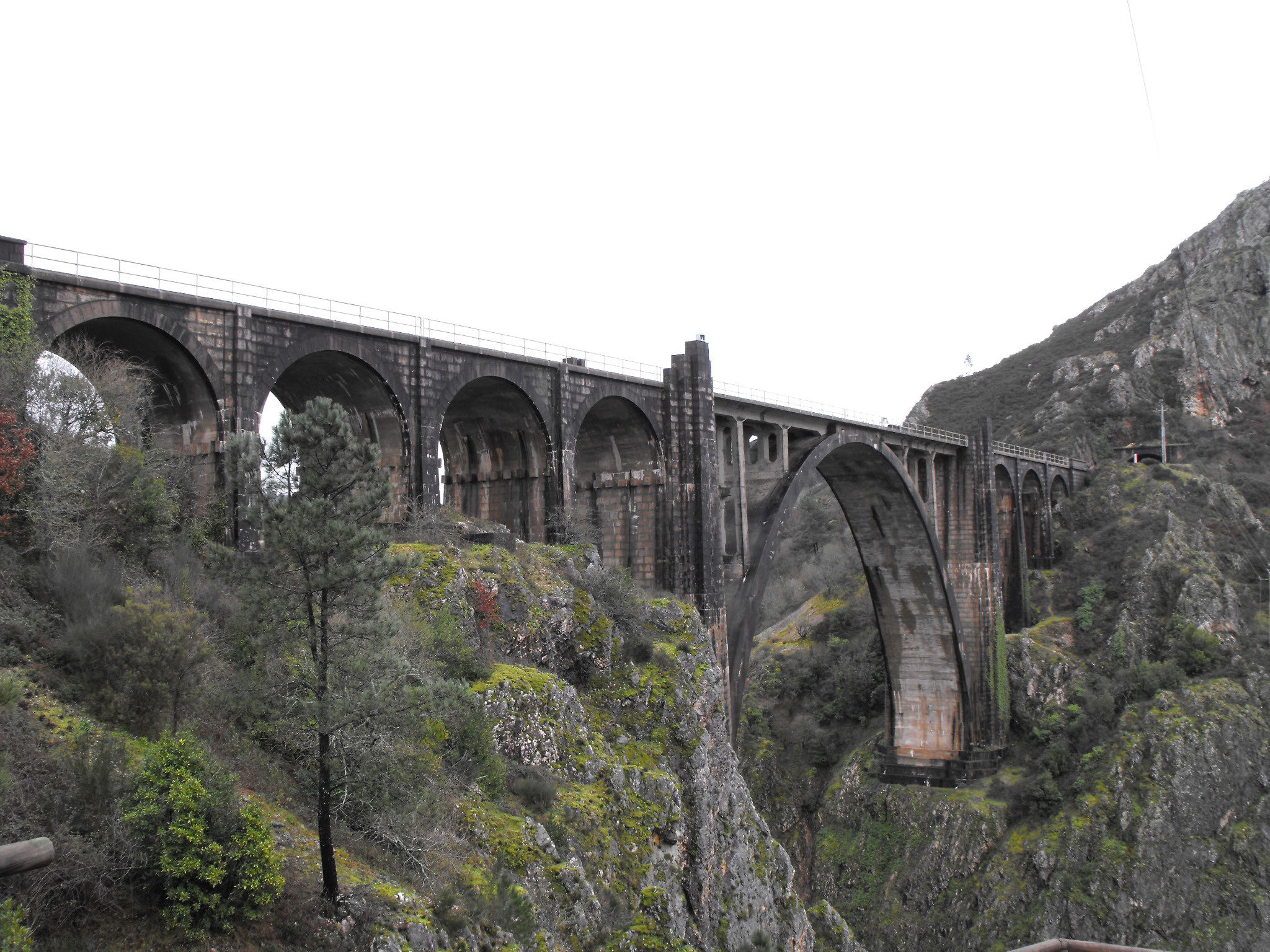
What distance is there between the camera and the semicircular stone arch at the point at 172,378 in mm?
18375

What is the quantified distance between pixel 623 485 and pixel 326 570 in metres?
21.2

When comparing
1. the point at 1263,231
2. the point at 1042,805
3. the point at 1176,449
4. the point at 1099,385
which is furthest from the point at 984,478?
the point at 1263,231

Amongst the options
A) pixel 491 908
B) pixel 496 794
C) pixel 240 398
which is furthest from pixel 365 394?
pixel 491 908

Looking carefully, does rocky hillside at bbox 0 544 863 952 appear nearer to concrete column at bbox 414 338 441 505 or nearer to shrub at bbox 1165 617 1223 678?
concrete column at bbox 414 338 441 505

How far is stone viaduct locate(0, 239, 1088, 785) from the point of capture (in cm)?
1941

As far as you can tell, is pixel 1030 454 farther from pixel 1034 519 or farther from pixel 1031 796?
pixel 1031 796

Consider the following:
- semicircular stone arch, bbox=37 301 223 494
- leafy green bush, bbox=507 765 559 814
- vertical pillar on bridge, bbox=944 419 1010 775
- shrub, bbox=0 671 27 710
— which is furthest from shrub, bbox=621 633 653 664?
vertical pillar on bridge, bbox=944 419 1010 775

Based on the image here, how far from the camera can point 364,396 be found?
23.4 metres

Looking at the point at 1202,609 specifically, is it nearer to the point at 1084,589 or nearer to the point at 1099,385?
the point at 1084,589

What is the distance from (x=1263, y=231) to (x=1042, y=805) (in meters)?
73.8

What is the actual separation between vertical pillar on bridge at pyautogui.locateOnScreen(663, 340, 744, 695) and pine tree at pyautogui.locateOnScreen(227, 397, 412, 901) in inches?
774

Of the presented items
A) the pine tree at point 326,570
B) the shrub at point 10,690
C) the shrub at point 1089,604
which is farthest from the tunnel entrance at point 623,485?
the shrub at point 1089,604

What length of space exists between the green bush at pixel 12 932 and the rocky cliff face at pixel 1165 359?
8140cm

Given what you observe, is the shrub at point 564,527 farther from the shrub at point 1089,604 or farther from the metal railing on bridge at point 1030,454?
the shrub at point 1089,604
